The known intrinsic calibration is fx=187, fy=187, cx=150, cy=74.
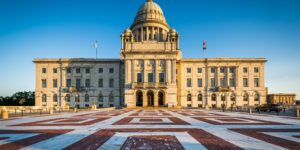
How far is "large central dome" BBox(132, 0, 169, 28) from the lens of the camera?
67125 mm

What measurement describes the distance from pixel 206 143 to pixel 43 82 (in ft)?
199

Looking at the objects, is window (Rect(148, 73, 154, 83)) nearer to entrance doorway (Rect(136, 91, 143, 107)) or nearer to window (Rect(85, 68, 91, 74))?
entrance doorway (Rect(136, 91, 143, 107))

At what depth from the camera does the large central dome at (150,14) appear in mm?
67125

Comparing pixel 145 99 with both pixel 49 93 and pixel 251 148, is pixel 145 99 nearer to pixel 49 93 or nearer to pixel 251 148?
pixel 49 93

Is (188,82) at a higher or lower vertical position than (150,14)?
lower

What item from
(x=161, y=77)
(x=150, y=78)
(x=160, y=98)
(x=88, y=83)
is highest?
(x=161, y=77)

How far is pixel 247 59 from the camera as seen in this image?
186ft

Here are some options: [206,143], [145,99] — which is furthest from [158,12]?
[206,143]

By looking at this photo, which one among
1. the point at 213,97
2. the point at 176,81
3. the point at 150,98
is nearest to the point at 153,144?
the point at 150,98

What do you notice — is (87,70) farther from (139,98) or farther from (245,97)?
(245,97)

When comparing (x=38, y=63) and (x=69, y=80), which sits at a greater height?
(x=38, y=63)

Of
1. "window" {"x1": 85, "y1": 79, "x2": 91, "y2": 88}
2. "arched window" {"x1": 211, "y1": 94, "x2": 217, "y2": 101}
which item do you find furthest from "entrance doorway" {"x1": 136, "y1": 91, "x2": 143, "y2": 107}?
"arched window" {"x1": 211, "y1": 94, "x2": 217, "y2": 101}

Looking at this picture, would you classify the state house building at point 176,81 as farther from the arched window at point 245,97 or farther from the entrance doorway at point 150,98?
the entrance doorway at point 150,98

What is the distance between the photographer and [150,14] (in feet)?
225
